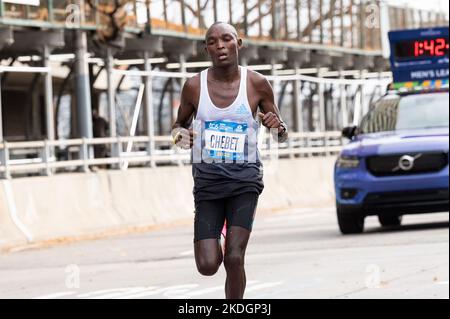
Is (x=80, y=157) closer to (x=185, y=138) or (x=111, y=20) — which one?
(x=111, y=20)

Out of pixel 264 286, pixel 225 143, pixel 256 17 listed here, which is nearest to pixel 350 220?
pixel 264 286

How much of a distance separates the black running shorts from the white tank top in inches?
9.0

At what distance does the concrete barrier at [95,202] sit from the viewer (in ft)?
74.4

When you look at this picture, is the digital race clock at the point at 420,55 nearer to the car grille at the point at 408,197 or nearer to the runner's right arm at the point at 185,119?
the car grille at the point at 408,197

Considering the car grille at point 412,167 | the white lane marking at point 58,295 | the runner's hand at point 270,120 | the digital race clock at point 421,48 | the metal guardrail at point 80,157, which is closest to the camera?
the runner's hand at point 270,120

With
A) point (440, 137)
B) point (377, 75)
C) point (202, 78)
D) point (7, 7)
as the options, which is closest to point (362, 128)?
point (440, 137)

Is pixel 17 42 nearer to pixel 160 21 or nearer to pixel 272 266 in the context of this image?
pixel 160 21

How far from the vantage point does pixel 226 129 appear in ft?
27.0

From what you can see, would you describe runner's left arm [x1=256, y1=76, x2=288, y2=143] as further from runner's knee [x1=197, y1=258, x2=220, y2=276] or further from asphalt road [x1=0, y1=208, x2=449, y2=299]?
asphalt road [x1=0, y1=208, x2=449, y2=299]

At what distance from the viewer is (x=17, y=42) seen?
32.6 m

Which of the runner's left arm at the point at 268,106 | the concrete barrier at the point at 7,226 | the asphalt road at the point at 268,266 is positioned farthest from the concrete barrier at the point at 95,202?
the runner's left arm at the point at 268,106

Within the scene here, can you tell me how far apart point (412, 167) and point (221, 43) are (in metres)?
12.6

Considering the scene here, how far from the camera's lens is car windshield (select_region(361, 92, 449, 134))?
21297mm

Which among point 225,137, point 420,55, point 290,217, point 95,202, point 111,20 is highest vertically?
point 111,20
